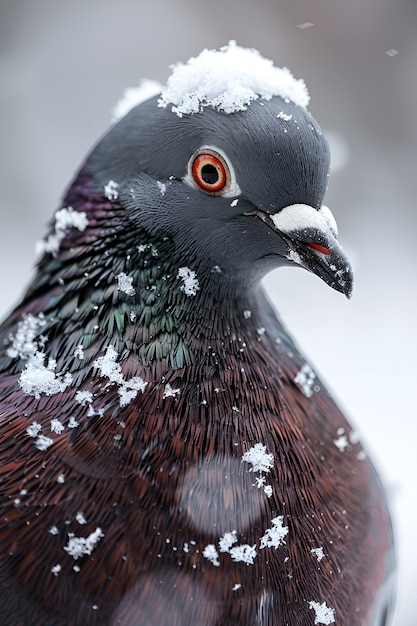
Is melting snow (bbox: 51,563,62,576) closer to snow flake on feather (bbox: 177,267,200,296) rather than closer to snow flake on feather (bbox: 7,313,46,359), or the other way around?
snow flake on feather (bbox: 7,313,46,359)

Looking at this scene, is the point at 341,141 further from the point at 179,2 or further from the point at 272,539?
the point at 272,539

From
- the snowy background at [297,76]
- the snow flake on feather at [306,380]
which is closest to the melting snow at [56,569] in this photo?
the snow flake on feather at [306,380]

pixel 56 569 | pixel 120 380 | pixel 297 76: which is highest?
pixel 297 76

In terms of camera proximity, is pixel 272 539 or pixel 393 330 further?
pixel 393 330

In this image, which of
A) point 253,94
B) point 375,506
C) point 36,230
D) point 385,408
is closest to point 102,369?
point 253,94

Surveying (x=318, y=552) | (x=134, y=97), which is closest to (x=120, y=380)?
(x=318, y=552)

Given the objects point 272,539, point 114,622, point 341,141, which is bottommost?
point 114,622

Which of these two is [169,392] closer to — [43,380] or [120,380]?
[120,380]
